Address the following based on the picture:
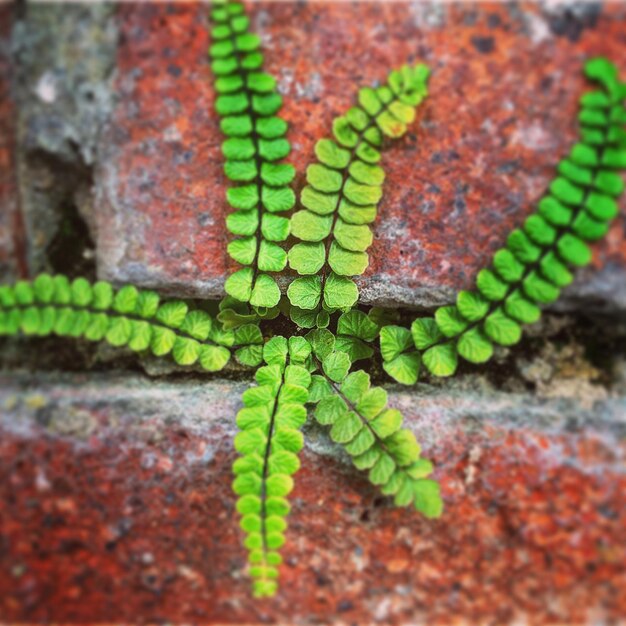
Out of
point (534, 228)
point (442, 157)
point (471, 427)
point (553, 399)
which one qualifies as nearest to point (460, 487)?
point (471, 427)

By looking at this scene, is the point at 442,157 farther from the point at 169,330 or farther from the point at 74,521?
the point at 74,521

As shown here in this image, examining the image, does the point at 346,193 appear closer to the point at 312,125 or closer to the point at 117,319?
the point at 312,125

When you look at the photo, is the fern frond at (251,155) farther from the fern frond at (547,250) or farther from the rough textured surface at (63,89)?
the fern frond at (547,250)

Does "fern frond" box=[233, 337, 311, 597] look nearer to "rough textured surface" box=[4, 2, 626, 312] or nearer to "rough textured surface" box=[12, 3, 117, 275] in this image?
"rough textured surface" box=[4, 2, 626, 312]

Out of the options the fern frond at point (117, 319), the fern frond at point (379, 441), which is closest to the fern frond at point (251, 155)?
the fern frond at point (117, 319)

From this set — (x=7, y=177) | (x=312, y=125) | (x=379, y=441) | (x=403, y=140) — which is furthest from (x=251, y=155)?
(x=379, y=441)

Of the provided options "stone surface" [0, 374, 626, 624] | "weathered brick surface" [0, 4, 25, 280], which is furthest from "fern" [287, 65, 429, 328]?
"weathered brick surface" [0, 4, 25, 280]
